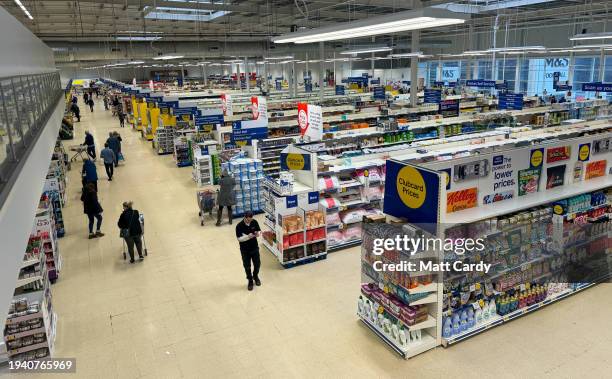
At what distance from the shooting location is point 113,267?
27.4ft

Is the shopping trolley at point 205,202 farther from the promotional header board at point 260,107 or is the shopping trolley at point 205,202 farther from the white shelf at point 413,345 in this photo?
the white shelf at point 413,345

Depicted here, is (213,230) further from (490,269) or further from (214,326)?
(490,269)

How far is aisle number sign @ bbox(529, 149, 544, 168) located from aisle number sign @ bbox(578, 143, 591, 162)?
87 cm

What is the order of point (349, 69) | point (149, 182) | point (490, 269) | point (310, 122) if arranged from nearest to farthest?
1. point (490, 269)
2. point (310, 122)
3. point (149, 182)
4. point (349, 69)

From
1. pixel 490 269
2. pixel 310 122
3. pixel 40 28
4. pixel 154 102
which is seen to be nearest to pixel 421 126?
pixel 310 122

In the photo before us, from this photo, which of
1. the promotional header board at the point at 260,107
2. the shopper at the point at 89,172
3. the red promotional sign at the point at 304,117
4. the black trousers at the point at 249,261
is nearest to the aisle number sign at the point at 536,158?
the black trousers at the point at 249,261

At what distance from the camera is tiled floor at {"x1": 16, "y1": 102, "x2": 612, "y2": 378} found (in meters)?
5.32

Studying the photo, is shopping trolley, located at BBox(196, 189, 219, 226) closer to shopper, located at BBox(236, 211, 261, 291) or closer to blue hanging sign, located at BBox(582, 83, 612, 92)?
shopper, located at BBox(236, 211, 261, 291)

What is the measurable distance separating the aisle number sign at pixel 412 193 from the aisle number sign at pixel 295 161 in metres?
2.75

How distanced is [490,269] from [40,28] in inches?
1012

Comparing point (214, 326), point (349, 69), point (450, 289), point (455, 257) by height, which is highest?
point (349, 69)

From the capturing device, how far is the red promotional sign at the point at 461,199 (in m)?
5.66

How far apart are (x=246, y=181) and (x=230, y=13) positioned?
1265cm

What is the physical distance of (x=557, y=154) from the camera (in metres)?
6.54
